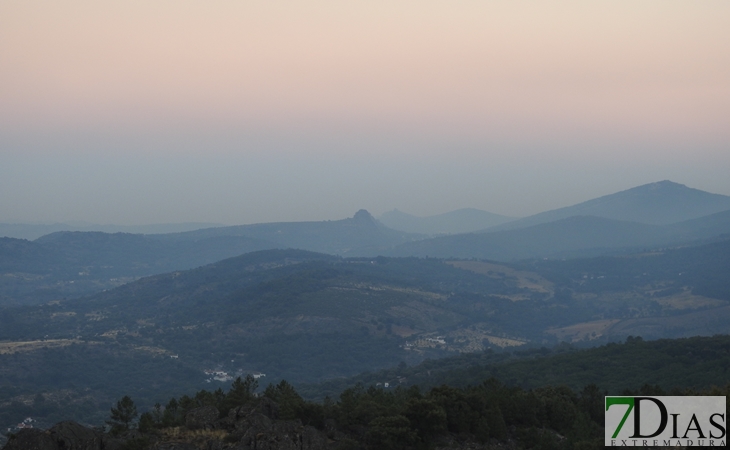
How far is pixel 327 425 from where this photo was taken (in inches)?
1577

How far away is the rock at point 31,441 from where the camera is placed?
31.7 m

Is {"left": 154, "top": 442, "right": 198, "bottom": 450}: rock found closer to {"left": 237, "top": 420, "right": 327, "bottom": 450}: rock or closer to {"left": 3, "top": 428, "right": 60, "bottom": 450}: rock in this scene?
{"left": 237, "top": 420, "right": 327, "bottom": 450}: rock

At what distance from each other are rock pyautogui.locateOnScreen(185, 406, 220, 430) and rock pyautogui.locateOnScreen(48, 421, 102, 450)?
5437 millimetres

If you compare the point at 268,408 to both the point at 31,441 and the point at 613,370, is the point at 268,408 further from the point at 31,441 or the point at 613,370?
the point at 613,370

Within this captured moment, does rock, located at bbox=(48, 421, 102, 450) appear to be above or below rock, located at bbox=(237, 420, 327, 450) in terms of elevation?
above

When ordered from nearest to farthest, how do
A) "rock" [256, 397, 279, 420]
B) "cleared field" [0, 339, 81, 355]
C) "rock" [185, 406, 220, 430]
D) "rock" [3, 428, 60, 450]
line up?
"rock" [3, 428, 60, 450] < "rock" [185, 406, 220, 430] < "rock" [256, 397, 279, 420] < "cleared field" [0, 339, 81, 355]

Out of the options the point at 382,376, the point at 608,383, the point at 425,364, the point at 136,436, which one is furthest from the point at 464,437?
the point at 425,364

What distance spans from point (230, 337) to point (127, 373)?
48985 millimetres

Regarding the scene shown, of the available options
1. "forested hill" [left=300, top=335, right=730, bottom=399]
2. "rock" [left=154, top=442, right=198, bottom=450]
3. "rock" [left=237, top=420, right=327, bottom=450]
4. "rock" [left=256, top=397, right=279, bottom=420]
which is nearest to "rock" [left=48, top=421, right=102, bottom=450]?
"rock" [left=154, top=442, right=198, bottom=450]

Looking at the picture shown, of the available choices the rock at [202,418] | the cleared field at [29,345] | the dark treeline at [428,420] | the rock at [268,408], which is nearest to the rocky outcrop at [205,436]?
the rock at [202,418]

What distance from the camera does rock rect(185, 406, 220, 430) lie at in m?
37.7

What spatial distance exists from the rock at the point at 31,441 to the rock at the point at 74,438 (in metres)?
0.27

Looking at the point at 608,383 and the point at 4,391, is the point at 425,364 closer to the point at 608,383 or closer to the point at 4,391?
the point at 608,383

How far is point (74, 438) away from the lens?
32.7m
